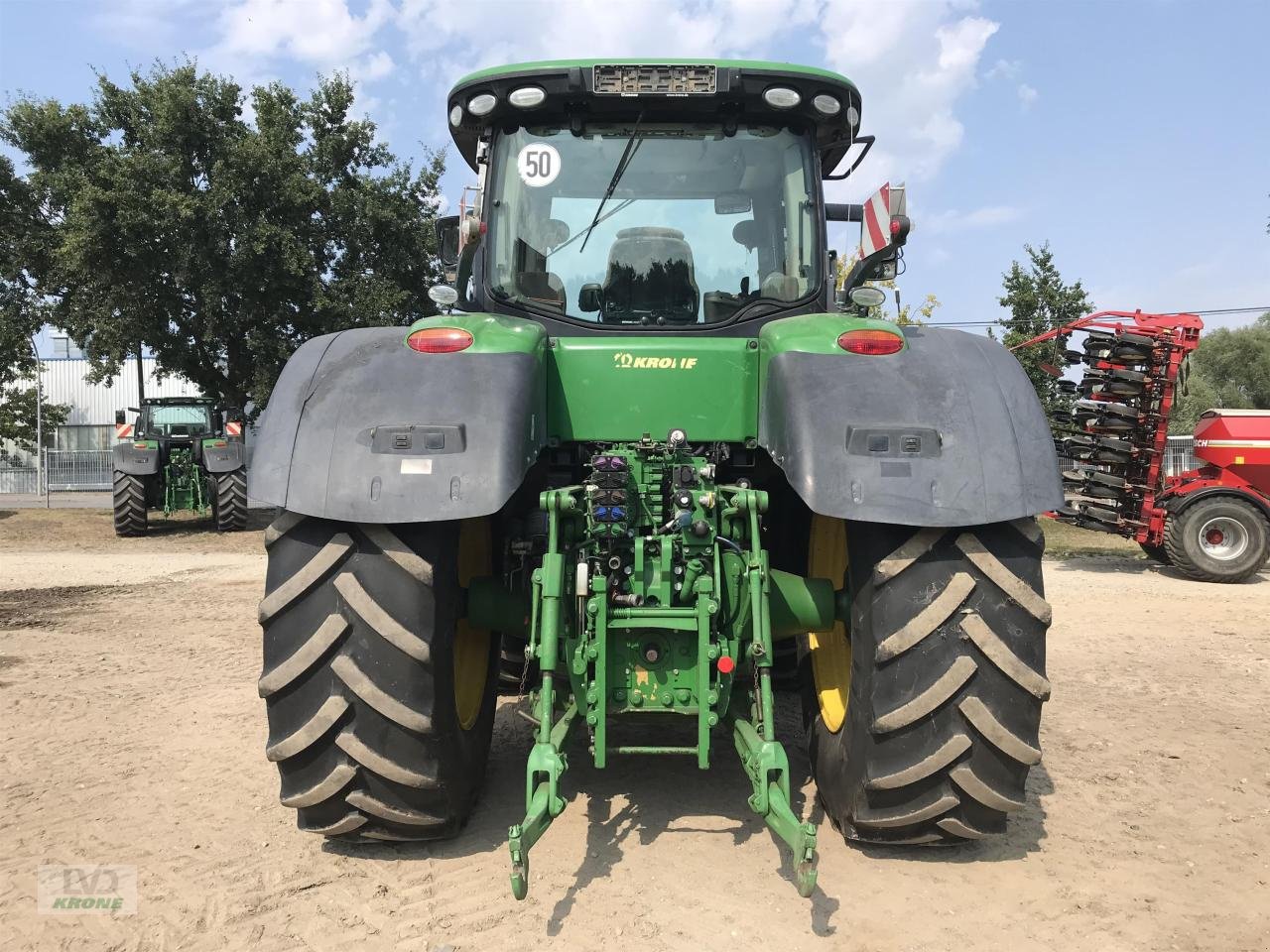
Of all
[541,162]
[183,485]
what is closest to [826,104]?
[541,162]

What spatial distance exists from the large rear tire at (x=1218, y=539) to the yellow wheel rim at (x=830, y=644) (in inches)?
344

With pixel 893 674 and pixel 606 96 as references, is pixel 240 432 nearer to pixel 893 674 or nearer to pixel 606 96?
pixel 606 96

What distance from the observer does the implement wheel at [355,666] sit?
308cm

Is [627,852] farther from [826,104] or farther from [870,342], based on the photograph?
[826,104]

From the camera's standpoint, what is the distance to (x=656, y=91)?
12.4 ft

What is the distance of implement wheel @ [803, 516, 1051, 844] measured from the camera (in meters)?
3.02

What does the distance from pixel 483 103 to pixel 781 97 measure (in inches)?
46.6

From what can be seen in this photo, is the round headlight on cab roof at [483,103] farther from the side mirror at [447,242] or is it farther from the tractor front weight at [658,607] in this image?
the tractor front weight at [658,607]

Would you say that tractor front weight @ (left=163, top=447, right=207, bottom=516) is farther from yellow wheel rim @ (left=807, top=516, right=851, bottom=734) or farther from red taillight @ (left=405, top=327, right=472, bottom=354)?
yellow wheel rim @ (left=807, top=516, right=851, bottom=734)

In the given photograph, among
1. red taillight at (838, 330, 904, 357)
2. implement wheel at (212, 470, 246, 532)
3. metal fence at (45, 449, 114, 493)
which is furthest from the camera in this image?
metal fence at (45, 449, 114, 493)

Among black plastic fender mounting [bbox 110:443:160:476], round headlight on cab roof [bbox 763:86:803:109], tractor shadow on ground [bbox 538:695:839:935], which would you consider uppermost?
round headlight on cab roof [bbox 763:86:803:109]

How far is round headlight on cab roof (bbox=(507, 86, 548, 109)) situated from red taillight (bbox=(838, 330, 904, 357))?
1.57 metres

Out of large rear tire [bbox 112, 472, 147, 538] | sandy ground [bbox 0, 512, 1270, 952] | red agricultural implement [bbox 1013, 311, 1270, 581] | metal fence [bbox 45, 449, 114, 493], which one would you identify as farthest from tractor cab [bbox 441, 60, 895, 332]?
metal fence [bbox 45, 449, 114, 493]

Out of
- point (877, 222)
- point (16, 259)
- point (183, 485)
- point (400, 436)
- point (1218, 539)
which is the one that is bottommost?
point (1218, 539)
